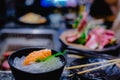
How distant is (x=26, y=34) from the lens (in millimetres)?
3002

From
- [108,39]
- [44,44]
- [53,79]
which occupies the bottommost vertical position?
[44,44]

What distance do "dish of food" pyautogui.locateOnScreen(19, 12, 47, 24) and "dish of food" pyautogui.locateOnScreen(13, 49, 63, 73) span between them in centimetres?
214

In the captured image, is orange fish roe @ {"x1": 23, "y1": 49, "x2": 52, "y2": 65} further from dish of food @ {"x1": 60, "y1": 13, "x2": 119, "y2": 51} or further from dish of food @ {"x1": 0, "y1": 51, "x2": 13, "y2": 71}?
dish of food @ {"x1": 0, "y1": 51, "x2": 13, "y2": 71}

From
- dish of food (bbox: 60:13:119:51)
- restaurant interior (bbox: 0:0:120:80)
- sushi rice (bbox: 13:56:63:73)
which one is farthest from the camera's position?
dish of food (bbox: 60:13:119:51)

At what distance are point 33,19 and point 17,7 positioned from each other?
0.39m

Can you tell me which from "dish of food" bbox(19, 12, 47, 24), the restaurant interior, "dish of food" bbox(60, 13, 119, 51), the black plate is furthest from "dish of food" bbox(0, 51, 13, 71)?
the black plate

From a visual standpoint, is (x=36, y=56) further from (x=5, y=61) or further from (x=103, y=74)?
(x=5, y=61)

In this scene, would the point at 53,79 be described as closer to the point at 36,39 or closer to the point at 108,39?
the point at 108,39

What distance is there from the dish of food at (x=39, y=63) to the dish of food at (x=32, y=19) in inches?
84.3

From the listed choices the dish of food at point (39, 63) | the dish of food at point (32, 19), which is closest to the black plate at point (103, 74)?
the dish of food at point (39, 63)

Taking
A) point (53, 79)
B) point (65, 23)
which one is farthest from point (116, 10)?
point (53, 79)

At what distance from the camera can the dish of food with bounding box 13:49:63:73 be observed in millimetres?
1070

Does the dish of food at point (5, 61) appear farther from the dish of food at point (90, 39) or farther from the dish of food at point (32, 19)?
the dish of food at point (32, 19)

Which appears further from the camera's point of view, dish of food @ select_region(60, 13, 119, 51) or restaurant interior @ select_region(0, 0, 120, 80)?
dish of food @ select_region(60, 13, 119, 51)
